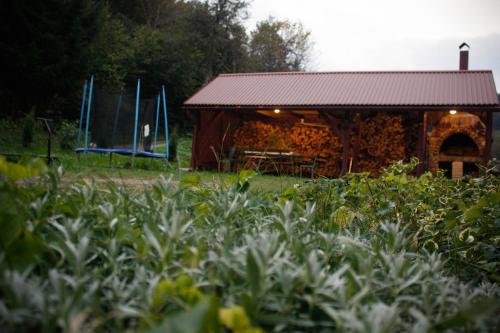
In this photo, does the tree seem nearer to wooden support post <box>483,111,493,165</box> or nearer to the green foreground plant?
wooden support post <box>483,111,493,165</box>

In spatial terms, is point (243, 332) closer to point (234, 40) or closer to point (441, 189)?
point (441, 189)

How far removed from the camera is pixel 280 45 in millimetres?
35281

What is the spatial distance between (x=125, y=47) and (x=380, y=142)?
17.0 metres

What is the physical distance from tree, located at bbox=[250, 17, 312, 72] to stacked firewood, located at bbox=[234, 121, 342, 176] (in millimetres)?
21797

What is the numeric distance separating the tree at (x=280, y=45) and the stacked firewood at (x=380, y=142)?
22821mm

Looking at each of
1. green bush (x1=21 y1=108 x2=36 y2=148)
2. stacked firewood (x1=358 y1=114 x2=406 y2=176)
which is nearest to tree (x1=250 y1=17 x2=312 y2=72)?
stacked firewood (x1=358 y1=114 x2=406 y2=176)

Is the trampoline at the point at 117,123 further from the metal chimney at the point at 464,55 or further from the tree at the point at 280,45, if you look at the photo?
the tree at the point at 280,45

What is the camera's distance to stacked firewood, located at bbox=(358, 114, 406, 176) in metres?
11.6

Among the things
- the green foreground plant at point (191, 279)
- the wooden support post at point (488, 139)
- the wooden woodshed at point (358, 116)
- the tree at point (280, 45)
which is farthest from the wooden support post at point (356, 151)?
the tree at point (280, 45)

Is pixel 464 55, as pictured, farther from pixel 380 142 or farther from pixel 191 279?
pixel 191 279

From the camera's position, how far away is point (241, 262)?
92 centimetres

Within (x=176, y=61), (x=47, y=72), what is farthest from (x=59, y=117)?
(x=176, y=61)

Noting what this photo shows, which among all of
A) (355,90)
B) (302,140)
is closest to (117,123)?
(302,140)

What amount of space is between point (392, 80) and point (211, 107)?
530cm
